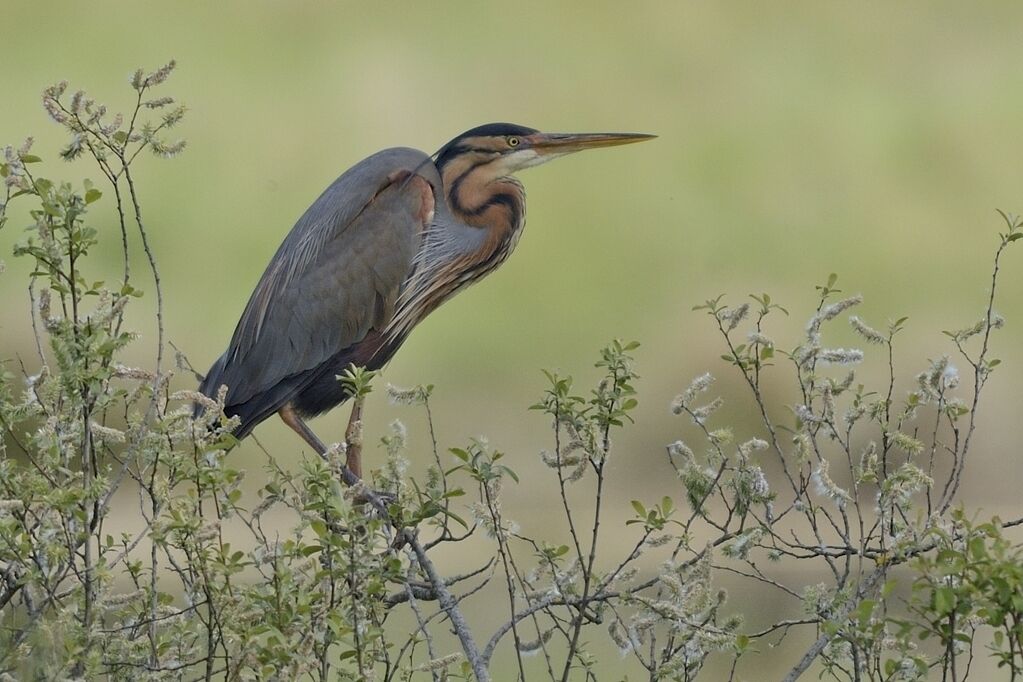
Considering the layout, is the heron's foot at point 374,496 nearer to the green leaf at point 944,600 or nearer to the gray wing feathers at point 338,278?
the green leaf at point 944,600

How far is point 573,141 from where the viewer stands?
4.84 m

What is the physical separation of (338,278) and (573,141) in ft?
2.60

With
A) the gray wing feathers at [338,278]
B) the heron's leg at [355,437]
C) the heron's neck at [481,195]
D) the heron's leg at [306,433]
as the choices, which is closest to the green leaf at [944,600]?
the heron's leg at [355,437]

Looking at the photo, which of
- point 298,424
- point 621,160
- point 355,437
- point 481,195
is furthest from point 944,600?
point 621,160

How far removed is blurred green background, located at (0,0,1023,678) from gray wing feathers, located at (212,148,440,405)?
670 cm

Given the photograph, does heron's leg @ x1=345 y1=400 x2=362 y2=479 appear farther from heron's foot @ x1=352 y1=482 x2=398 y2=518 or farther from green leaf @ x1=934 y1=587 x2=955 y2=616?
green leaf @ x1=934 y1=587 x2=955 y2=616

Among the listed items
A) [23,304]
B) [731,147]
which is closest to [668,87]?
[731,147]

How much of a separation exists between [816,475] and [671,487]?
9651 millimetres

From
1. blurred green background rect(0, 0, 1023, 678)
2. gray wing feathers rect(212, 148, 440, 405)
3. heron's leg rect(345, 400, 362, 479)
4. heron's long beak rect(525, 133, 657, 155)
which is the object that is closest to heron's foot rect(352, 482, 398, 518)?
heron's leg rect(345, 400, 362, 479)

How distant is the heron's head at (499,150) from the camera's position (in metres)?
4.92

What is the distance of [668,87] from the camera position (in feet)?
64.5

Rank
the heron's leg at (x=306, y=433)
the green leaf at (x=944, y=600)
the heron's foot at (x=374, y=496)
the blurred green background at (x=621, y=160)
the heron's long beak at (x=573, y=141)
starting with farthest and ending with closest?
the blurred green background at (x=621, y=160) < the heron's long beak at (x=573, y=141) < the heron's leg at (x=306, y=433) < the heron's foot at (x=374, y=496) < the green leaf at (x=944, y=600)

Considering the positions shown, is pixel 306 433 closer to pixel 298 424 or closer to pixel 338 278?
pixel 298 424

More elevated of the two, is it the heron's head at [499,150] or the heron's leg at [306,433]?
the heron's head at [499,150]
